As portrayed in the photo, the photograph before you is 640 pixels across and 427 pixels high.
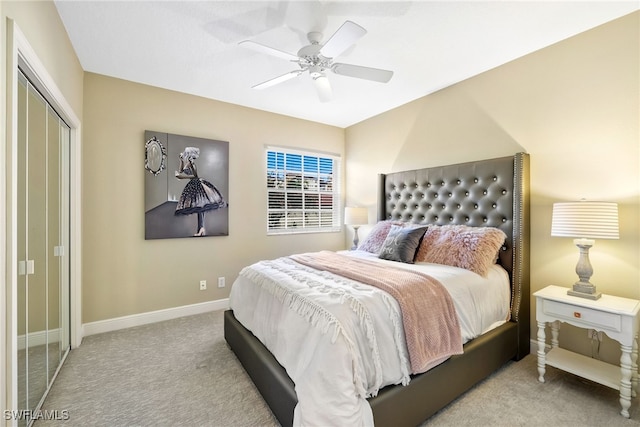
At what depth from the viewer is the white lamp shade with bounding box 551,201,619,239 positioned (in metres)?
1.84

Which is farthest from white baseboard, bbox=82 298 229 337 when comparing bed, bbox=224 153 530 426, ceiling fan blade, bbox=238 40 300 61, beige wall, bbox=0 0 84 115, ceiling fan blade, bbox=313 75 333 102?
ceiling fan blade, bbox=238 40 300 61

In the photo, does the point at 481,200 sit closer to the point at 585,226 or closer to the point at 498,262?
the point at 498,262

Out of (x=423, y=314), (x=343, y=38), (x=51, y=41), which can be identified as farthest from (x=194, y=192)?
(x=423, y=314)

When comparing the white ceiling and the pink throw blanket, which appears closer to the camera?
the pink throw blanket

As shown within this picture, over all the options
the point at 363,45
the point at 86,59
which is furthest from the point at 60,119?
the point at 363,45

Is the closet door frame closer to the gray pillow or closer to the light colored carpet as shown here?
the light colored carpet

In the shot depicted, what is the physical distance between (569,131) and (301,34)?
7.60 feet

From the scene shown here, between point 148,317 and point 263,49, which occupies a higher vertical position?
point 263,49

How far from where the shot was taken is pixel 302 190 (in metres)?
4.33

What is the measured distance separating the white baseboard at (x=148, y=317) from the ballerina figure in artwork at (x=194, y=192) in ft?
2.91

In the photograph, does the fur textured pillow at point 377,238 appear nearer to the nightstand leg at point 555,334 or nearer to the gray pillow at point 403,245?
the gray pillow at point 403,245

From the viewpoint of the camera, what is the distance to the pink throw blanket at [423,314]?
158 cm

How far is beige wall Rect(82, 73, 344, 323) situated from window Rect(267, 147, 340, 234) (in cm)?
19

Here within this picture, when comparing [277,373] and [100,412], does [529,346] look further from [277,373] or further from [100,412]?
[100,412]
